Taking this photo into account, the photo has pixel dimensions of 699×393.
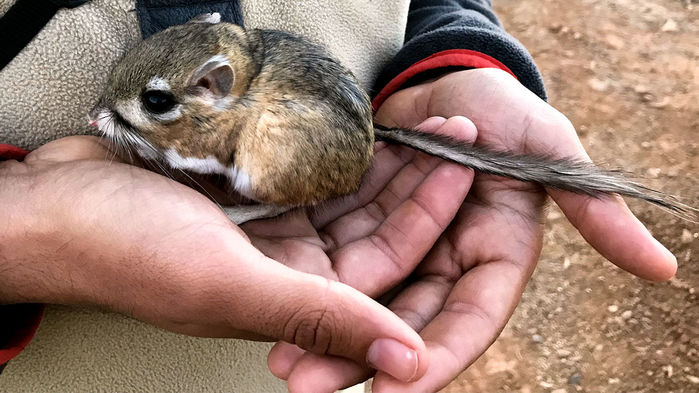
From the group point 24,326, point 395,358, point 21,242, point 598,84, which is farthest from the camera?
point 598,84

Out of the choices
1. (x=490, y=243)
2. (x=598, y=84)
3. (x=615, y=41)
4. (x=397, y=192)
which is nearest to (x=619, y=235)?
(x=490, y=243)

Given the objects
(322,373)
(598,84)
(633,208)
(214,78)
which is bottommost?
(633,208)

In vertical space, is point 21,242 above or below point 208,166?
above

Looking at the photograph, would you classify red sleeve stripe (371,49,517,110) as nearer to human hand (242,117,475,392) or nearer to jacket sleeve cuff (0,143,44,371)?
human hand (242,117,475,392)

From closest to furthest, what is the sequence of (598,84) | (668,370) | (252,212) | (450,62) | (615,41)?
(252,212) < (450,62) < (668,370) < (598,84) < (615,41)

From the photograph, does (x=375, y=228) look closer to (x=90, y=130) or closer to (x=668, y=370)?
(x=90, y=130)

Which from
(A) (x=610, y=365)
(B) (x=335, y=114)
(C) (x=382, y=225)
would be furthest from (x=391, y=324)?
(A) (x=610, y=365)
